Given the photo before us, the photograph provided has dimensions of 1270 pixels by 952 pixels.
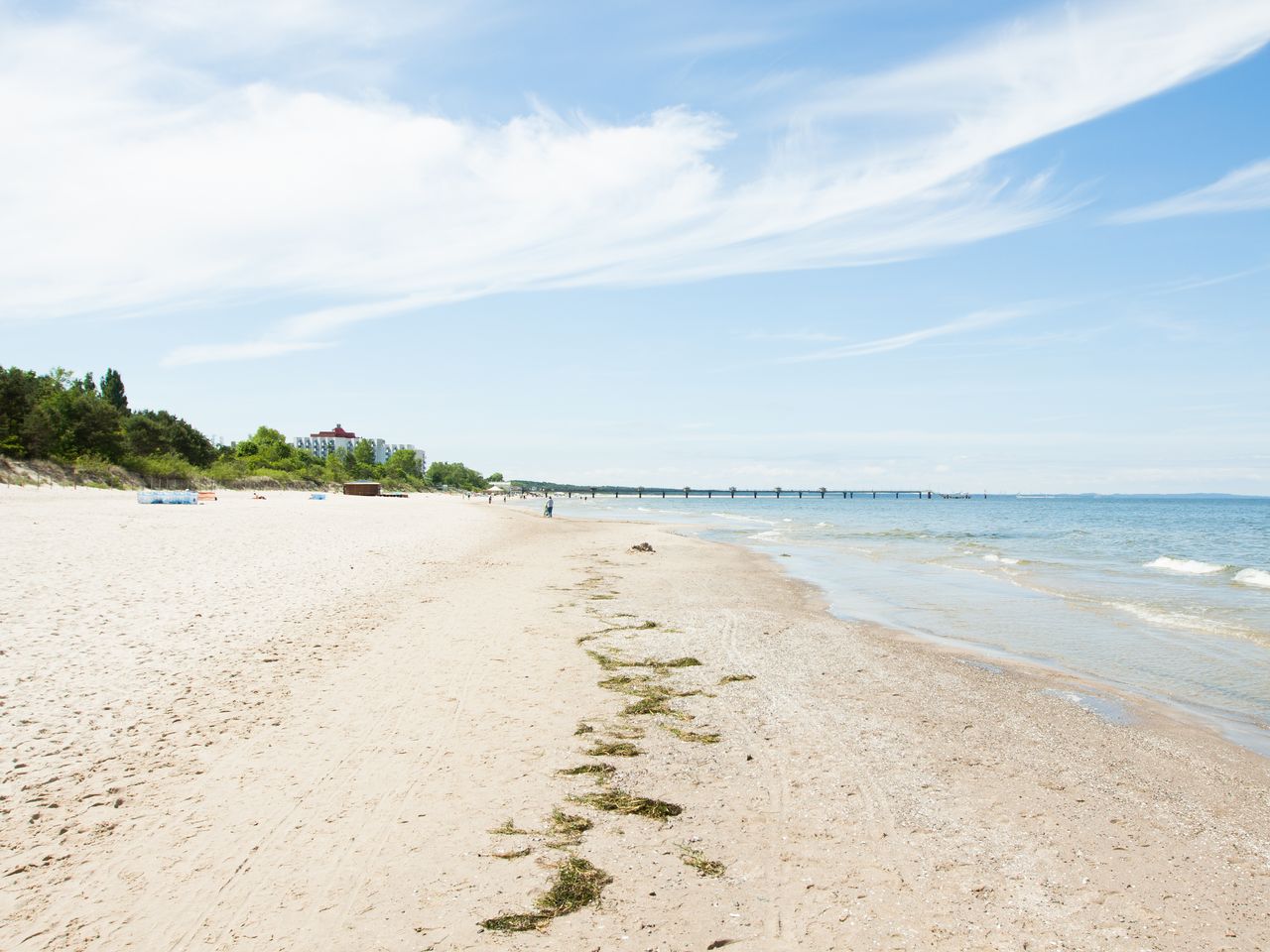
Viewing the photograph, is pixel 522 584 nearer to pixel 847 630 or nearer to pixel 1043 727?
pixel 847 630

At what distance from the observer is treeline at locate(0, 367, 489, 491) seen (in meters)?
63.2

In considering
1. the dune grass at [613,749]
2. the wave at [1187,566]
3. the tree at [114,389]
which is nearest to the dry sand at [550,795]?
the dune grass at [613,749]

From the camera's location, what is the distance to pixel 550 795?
661cm

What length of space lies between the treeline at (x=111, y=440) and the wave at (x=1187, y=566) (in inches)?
3054

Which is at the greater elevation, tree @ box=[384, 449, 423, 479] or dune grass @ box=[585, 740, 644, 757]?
tree @ box=[384, 449, 423, 479]

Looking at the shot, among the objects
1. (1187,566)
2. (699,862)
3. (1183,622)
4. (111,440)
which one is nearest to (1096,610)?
(1183,622)

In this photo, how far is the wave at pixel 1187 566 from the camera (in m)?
30.3

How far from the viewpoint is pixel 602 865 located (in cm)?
541

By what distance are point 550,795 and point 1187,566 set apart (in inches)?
1364

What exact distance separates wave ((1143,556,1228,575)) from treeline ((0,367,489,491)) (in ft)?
255

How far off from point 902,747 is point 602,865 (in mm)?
4322

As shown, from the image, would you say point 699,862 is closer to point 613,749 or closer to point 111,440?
point 613,749

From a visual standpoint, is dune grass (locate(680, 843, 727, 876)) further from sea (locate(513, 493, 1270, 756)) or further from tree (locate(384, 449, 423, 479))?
tree (locate(384, 449, 423, 479))

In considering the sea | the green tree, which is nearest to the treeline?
the green tree
